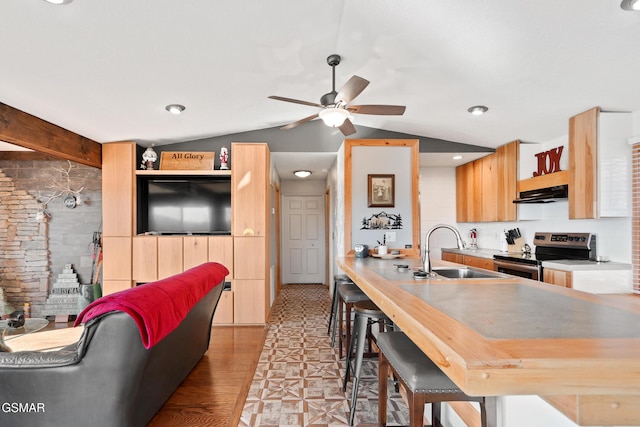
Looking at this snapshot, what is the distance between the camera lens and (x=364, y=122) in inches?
173

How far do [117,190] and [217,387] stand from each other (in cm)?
287

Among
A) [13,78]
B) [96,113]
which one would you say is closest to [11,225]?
[96,113]

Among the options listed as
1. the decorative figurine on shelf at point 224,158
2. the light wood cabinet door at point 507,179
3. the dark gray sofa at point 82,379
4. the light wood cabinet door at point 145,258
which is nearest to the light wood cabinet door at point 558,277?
the light wood cabinet door at point 507,179

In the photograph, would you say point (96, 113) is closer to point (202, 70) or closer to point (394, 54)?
point (202, 70)

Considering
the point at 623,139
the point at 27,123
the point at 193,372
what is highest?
the point at 27,123

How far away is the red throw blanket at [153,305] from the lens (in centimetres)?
163

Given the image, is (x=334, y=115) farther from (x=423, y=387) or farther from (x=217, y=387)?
(x=217, y=387)

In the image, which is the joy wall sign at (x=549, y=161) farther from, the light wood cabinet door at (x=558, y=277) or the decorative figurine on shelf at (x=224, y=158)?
the decorative figurine on shelf at (x=224, y=158)

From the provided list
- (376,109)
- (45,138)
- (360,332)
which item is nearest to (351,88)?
(376,109)

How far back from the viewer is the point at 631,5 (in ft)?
5.66

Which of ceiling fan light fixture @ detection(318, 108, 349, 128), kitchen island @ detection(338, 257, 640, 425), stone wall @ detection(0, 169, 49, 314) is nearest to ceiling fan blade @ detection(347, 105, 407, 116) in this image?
ceiling fan light fixture @ detection(318, 108, 349, 128)

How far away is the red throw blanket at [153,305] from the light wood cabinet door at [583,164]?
134 inches

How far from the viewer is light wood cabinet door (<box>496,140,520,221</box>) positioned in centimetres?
420

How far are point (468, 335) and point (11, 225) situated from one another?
5.76 meters
